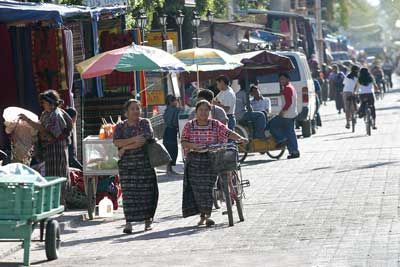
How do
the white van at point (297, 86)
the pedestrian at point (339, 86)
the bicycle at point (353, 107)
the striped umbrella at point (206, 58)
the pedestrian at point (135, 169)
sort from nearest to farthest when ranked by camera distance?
the pedestrian at point (135, 169), the striped umbrella at point (206, 58), the white van at point (297, 86), the bicycle at point (353, 107), the pedestrian at point (339, 86)

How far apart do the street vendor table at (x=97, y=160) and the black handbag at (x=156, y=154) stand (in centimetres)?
160

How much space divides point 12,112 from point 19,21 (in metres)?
1.44

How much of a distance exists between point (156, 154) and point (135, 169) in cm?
37

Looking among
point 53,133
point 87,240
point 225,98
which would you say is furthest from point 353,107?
point 87,240

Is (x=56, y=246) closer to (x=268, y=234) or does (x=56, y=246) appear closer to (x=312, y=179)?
(x=268, y=234)

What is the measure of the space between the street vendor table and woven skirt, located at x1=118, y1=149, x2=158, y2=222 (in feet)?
4.52

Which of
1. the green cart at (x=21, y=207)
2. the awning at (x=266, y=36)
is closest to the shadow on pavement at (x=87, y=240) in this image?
the green cart at (x=21, y=207)

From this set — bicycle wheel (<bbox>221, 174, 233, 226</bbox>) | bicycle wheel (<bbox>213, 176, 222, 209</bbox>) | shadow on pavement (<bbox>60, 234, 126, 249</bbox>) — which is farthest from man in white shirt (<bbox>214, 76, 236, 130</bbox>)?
shadow on pavement (<bbox>60, 234, 126, 249</bbox>)

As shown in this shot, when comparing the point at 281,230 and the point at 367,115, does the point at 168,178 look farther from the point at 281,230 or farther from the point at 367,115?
the point at 367,115

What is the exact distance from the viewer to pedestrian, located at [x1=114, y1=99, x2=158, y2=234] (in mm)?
14789

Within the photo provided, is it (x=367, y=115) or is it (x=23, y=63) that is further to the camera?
(x=367, y=115)

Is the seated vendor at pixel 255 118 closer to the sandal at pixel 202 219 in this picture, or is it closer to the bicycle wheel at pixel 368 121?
the bicycle wheel at pixel 368 121

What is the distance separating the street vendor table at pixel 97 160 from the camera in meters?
16.4

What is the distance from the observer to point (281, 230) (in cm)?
1384
